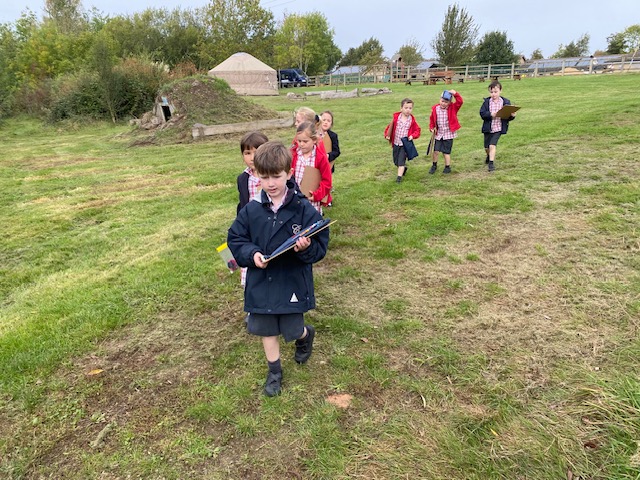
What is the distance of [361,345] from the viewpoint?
132 inches

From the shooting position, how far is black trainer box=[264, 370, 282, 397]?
2.88 meters

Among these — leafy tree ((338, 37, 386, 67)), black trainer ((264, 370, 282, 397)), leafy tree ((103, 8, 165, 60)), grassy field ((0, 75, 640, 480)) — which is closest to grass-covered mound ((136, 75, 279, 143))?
grassy field ((0, 75, 640, 480))

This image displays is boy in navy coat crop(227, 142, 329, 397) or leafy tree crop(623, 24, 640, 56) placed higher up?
leafy tree crop(623, 24, 640, 56)

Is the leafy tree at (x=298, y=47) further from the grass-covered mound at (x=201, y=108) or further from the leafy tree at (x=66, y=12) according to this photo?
the grass-covered mound at (x=201, y=108)

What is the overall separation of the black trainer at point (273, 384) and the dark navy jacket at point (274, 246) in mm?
569

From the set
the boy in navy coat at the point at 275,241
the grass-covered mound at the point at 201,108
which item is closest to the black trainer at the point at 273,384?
the boy in navy coat at the point at 275,241

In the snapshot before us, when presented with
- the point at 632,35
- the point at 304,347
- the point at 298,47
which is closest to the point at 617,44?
the point at 632,35

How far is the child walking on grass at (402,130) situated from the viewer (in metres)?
7.42

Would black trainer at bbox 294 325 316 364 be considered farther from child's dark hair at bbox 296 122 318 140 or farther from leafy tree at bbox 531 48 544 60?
leafy tree at bbox 531 48 544 60

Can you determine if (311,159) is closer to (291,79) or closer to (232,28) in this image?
(291,79)

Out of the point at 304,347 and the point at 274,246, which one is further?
the point at 304,347

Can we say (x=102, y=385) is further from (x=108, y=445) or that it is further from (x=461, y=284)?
(x=461, y=284)

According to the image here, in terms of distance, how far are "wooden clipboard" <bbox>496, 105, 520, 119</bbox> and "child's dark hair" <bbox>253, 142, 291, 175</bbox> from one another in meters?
6.20

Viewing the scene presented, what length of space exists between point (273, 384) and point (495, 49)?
62236 millimetres
